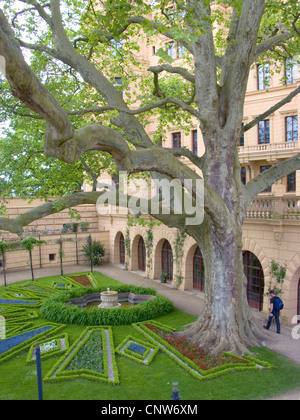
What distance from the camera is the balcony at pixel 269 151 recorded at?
81.7 ft

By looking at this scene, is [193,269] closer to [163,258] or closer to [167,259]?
[167,259]

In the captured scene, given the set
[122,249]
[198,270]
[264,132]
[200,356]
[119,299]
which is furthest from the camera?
[122,249]

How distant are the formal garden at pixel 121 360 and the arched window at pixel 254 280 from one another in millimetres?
3805

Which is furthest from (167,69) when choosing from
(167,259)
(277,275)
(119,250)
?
(119,250)

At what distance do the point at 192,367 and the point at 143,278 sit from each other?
48.9 feet

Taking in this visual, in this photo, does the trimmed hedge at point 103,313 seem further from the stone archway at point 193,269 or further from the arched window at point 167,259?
the arched window at point 167,259

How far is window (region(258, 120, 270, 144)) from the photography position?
26.9 meters

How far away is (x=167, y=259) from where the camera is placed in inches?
1025

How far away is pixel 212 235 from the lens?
13.2 meters

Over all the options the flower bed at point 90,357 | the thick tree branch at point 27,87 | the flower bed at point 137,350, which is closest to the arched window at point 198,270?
the flower bed at point 137,350

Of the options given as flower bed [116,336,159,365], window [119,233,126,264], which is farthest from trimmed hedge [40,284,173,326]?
window [119,233,126,264]

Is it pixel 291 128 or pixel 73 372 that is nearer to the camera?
pixel 73 372

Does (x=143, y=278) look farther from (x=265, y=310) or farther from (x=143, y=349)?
(x=143, y=349)

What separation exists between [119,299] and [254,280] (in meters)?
6.63
